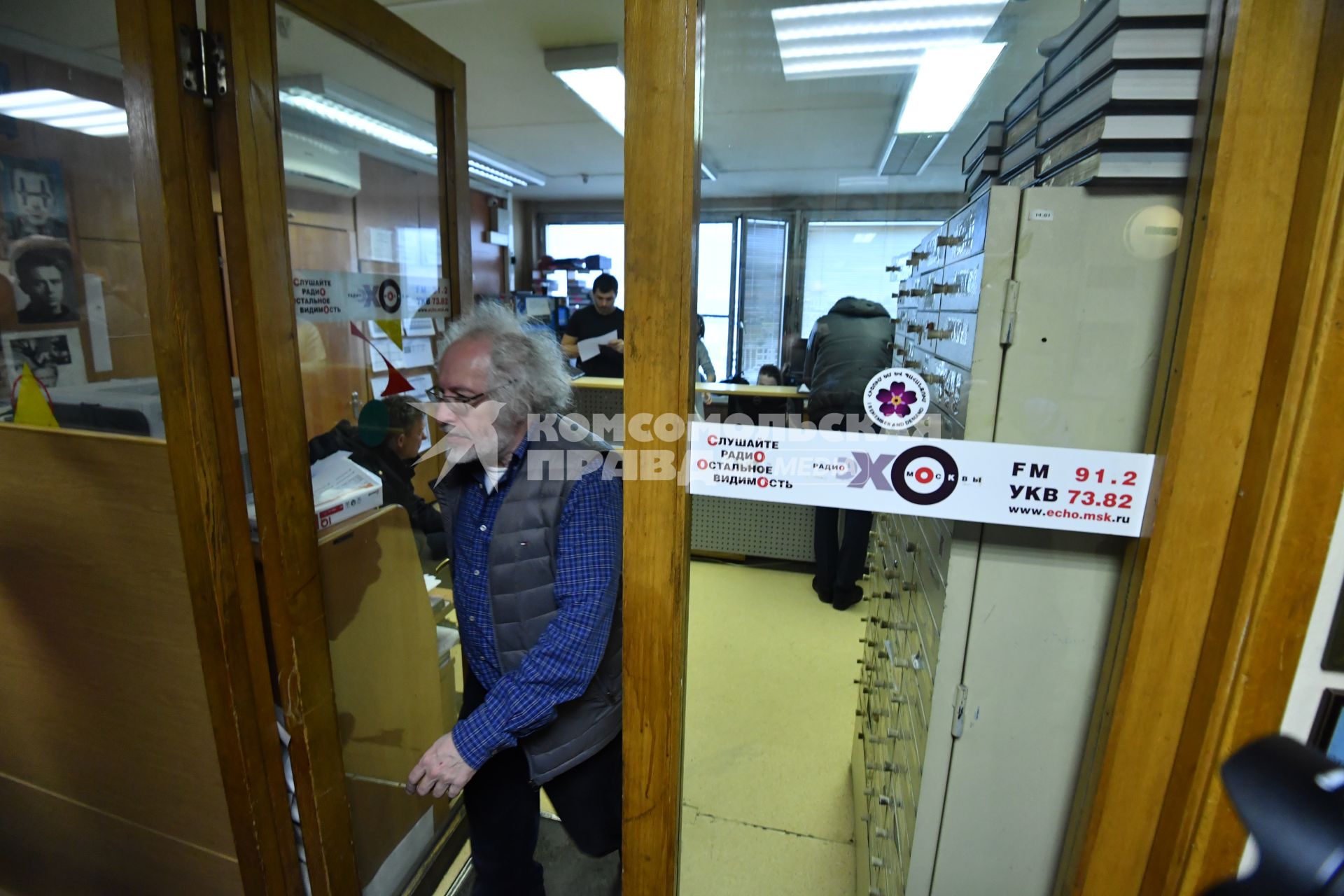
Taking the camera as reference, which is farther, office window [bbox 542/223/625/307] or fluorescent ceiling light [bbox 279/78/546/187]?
office window [bbox 542/223/625/307]

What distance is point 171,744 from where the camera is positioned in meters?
1.43

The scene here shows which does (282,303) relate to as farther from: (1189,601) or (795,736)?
(795,736)

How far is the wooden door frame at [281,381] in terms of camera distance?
1.12 meters

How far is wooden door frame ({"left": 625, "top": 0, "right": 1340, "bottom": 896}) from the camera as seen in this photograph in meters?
0.72

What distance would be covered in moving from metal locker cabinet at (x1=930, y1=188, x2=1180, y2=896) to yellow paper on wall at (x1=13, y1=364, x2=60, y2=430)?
1.92m

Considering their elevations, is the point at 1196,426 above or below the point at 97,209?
below

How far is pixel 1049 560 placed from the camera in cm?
98

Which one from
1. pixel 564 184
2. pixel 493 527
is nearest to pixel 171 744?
pixel 493 527

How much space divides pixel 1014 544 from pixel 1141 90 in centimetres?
65

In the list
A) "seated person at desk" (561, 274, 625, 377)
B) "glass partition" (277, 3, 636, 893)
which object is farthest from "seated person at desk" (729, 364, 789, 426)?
"seated person at desk" (561, 274, 625, 377)

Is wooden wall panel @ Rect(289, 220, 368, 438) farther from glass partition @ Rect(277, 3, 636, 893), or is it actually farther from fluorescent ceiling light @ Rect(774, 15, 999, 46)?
fluorescent ceiling light @ Rect(774, 15, 999, 46)

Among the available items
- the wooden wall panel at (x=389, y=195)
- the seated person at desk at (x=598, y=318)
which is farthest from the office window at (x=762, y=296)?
the seated person at desk at (x=598, y=318)

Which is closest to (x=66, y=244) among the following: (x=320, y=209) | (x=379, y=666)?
(x=320, y=209)

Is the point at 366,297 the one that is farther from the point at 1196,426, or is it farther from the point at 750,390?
the point at 1196,426
